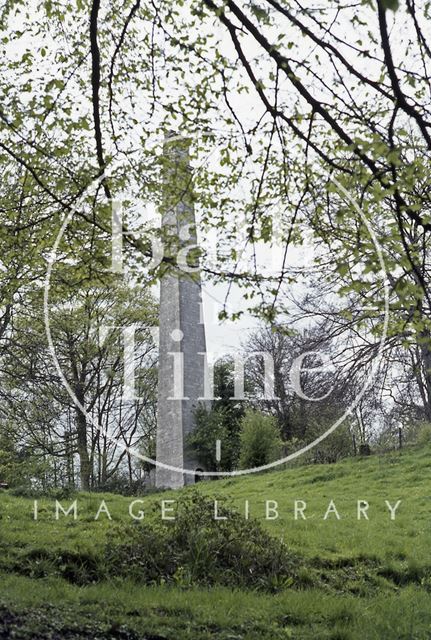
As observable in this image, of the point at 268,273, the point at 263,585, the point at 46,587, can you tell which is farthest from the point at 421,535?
the point at 46,587

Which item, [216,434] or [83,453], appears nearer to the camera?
[83,453]

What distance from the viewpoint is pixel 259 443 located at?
18594 mm

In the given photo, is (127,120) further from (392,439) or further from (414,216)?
(392,439)

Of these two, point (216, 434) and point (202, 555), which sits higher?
point (216, 434)

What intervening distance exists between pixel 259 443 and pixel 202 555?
12.4m

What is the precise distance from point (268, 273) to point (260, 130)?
1332mm

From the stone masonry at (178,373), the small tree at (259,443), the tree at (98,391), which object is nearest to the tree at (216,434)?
the stone masonry at (178,373)

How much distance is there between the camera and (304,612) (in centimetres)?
533

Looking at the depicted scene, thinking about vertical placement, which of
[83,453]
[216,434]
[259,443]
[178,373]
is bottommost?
[83,453]

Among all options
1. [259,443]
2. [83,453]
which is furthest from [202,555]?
[83,453]

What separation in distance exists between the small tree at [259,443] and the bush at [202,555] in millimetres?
11599

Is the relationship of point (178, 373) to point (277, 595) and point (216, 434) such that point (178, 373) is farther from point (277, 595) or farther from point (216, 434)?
point (277, 595)

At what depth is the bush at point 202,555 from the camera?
20.1 ft

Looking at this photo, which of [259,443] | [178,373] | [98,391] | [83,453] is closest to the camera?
[259,443]
